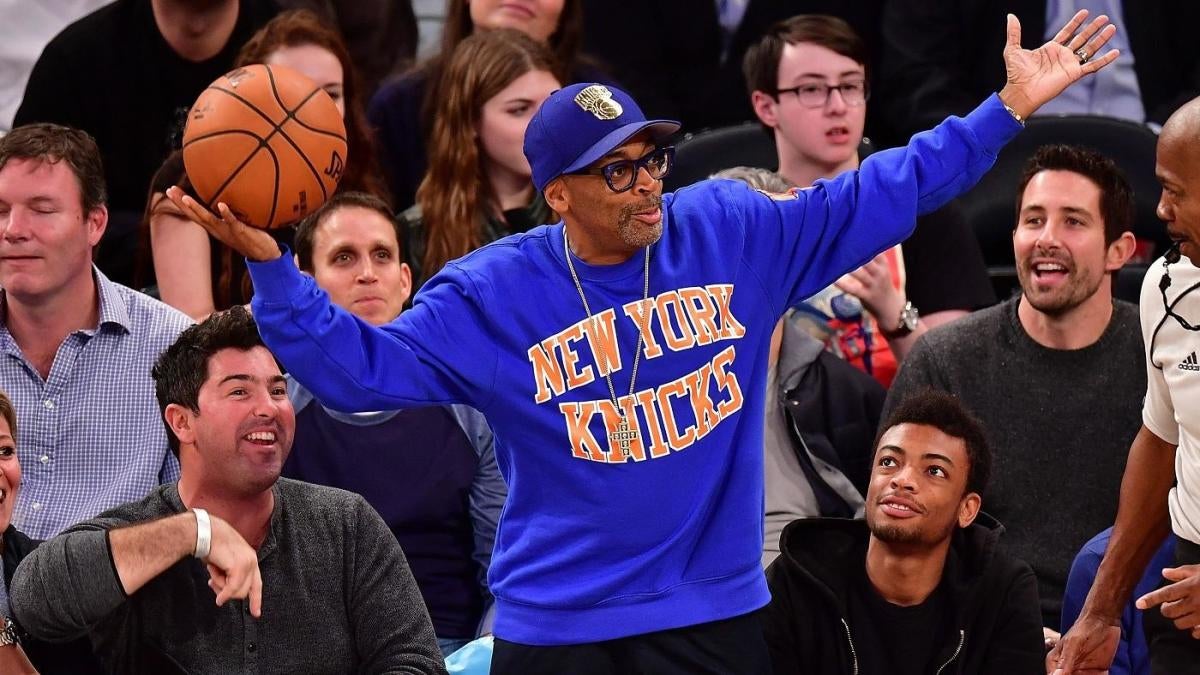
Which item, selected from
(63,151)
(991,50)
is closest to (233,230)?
(63,151)

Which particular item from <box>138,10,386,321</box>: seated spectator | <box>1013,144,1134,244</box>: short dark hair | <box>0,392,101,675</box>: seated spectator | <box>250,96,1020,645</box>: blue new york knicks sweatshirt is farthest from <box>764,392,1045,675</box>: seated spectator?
<box>138,10,386,321</box>: seated spectator

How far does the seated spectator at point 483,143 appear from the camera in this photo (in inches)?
222

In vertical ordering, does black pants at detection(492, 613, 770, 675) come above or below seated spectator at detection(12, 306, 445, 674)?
below

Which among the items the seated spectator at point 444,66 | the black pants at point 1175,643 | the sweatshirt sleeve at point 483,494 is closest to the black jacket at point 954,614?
the black pants at point 1175,643

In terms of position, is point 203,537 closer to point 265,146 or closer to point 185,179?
point 265,146

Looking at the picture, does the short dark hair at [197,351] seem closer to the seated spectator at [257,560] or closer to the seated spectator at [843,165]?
the seated spectator at [257,560]

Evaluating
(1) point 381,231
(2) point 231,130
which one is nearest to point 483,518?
(1) point 381,231

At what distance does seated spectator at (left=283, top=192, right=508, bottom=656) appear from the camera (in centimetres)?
482

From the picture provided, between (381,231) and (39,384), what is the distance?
108 cm

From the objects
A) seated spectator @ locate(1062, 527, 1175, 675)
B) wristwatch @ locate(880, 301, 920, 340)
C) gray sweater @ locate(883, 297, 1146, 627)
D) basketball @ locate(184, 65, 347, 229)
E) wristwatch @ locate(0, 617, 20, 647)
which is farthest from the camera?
wristwatch @ locate(880, 301, 920, 340)

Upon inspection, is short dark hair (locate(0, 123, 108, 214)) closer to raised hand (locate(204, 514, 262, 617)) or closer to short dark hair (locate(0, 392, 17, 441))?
short dark hair (locate(0, 392, 17, 441))

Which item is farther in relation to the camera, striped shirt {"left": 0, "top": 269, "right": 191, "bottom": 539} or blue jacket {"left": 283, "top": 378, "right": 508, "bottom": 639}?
blue jacket {"left": 283, "top": 378, "right": 508, "bottom": 639}

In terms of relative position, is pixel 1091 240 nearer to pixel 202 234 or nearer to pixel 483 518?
pixel 483 518

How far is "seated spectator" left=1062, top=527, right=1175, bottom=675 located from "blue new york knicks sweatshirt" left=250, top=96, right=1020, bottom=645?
120cm
